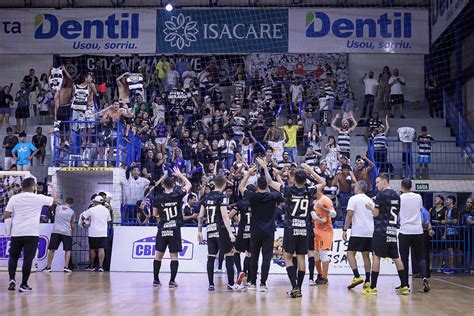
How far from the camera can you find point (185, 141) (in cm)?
2259

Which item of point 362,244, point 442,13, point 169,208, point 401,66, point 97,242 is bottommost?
point 97,242

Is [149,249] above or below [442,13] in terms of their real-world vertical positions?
below

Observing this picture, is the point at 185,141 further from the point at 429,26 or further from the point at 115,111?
the point at 429,26

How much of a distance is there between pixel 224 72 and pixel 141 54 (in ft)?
11.0

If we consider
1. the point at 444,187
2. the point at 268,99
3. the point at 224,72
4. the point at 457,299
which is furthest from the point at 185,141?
the point at 457,299

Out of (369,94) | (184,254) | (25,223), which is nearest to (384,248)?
(25,223)

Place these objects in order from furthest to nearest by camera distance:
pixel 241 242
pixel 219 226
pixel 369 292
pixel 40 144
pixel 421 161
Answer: pixel 40 144
pixel 421 161
pixel 241 242
pixel 219 226
pixel 369 292

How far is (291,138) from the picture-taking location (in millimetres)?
22359

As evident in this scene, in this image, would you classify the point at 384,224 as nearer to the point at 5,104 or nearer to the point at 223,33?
the point at 223,33

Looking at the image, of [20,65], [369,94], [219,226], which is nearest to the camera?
[219,226]

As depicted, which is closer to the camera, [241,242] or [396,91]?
[241,242]

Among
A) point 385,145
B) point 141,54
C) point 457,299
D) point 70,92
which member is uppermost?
point 141,54

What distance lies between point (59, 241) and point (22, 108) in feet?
27.9

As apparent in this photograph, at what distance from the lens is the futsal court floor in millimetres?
9578
